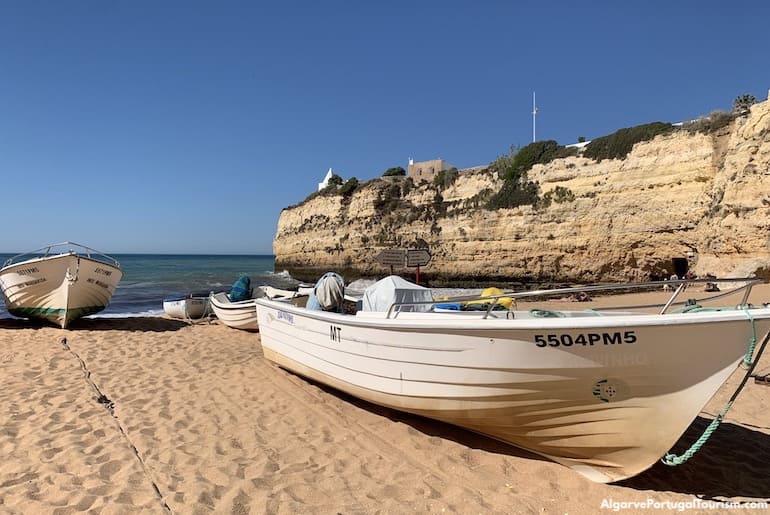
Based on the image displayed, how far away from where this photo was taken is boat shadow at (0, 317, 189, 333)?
10.4 m

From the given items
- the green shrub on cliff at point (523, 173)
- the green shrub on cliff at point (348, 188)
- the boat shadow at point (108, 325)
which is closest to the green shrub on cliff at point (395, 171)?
→ the green shrub on cliff at point (348, 188)

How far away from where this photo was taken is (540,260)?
24.9 meters

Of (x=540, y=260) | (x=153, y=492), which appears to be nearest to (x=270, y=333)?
(x=153, y=492)

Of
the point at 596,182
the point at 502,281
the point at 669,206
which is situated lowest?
the point at 502,281

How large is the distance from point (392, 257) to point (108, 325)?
8.31 m

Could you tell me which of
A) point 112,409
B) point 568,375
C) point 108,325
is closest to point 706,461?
point 568,375

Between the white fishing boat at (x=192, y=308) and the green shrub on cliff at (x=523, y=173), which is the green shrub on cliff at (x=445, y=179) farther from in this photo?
the white fishing boat at (x=192, y=308)

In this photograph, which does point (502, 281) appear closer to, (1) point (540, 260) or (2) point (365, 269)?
(1) point (540, 260)

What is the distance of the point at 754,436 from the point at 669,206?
19.7m

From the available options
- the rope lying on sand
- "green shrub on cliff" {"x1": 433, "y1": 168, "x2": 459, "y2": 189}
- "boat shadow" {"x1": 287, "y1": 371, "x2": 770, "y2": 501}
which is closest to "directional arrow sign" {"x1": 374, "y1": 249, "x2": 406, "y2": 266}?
"boat shadow" {"x1": 287, "y1": 371, "x2": 770, "y2": 501}

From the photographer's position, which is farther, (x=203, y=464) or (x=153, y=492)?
(x=203, y=464)

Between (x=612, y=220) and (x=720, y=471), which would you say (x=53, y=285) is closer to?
(x=720, y=471)

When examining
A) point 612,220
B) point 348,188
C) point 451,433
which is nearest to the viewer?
point 451,433

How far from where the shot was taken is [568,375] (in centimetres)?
330
